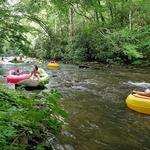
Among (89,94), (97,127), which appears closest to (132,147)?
(97,127)

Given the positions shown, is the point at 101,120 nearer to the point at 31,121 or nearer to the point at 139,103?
the point at 139,103

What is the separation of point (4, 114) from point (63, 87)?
9.83m

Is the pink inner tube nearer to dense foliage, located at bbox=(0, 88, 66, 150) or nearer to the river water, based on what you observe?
the river water

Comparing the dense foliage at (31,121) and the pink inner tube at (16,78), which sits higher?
the dense foliage at (31,121)

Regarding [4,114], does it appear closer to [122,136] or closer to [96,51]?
[122,136]

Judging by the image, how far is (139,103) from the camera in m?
9.69

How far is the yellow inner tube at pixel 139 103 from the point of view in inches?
373

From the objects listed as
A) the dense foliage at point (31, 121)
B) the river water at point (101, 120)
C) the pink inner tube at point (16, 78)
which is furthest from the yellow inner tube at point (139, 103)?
the pink inner tube at point (16, 78)

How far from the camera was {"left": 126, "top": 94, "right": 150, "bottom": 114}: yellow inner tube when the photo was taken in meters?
9.48

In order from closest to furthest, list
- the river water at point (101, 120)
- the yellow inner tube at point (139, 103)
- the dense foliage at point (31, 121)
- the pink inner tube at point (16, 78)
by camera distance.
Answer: the dense foliage at point (31, 121)
the river water at point (101, 120)
the yellow inner tube at point (139, 103)
the pink inner tube at point (16, 78)

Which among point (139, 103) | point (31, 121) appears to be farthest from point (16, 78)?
point (31, 121)

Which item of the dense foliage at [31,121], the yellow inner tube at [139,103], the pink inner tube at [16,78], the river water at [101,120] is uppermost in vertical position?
the dense foliage at [31,121]

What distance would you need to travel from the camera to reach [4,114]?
425 centimetres

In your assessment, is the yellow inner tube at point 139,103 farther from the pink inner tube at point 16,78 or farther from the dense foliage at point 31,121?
the pink inner tube at point 16,78
